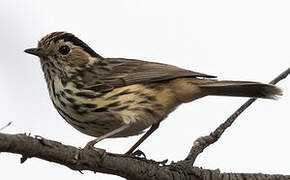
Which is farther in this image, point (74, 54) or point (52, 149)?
point (74, 54)

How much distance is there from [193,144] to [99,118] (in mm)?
1009

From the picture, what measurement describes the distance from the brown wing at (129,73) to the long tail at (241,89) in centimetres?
26

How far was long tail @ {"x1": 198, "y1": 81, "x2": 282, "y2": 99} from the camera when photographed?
Answer: 5.50 metres

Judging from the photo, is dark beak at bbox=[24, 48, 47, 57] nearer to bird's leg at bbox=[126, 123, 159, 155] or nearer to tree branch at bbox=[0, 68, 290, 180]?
bird's leg at bbox=[126, 123, 159, 155]

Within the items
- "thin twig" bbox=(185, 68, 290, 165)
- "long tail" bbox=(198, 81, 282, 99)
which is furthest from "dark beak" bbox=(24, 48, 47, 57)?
"thin twig" bbox=(185, 68, 290, 165)

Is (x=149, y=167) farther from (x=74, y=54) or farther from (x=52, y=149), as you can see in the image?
(x=74, y=54)

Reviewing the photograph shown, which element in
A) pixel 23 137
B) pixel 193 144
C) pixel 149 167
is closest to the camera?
pixel 23 137

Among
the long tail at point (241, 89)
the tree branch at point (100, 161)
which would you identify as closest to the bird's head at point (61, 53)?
the long tail at point (241, 89)

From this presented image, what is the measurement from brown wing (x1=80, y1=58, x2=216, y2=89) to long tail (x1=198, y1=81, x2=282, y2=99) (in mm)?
258

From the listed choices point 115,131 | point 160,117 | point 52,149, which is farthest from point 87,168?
point 160,117

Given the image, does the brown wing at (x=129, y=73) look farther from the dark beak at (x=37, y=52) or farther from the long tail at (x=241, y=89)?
the dark beak at (x=37, y=52)

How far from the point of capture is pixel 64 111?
5727mm

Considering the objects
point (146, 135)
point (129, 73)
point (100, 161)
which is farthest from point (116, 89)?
point (100, 161)

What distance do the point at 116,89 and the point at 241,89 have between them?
4.49ft
